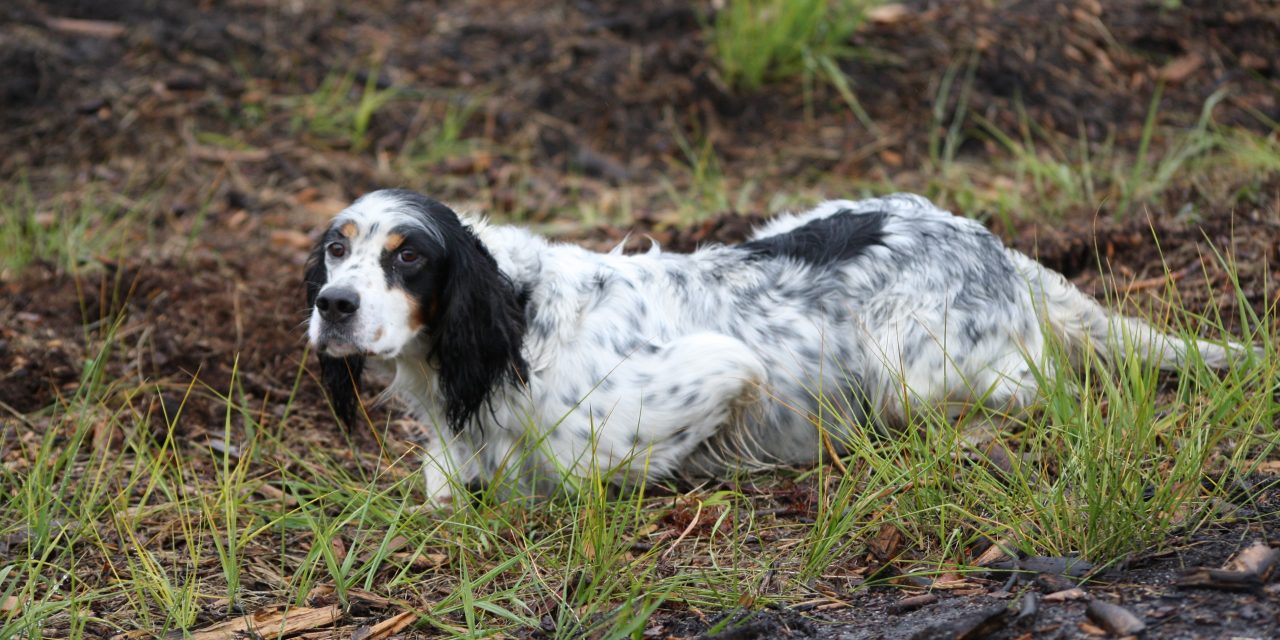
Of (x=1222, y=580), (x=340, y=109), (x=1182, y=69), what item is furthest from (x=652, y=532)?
(x=1182, y=69)

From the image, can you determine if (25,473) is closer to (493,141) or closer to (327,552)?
(327,552)

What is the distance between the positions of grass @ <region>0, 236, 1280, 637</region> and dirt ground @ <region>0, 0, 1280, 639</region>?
1.81 meters

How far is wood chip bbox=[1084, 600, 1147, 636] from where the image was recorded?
7.80 ft

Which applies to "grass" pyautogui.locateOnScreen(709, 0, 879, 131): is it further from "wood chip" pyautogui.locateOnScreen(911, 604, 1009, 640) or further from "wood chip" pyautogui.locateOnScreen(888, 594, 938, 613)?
"wood chip" pyautogui.locateOnScreen(911, 604, 1009, 640)

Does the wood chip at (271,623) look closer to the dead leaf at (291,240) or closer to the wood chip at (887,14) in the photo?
the dead leaf at (291,240)

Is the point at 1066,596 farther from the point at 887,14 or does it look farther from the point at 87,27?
the point at 87,27

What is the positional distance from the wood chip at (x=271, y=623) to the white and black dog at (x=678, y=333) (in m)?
0.68

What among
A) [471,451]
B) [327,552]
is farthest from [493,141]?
[327,552]

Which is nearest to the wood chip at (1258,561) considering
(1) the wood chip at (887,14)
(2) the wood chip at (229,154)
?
(1) the wood chip at (887,14)

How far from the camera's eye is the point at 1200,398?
3.19 metres

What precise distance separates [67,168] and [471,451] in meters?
3.99

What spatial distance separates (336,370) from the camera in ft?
12.8

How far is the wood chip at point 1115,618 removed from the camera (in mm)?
2379

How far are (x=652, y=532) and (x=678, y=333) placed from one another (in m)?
0.70
